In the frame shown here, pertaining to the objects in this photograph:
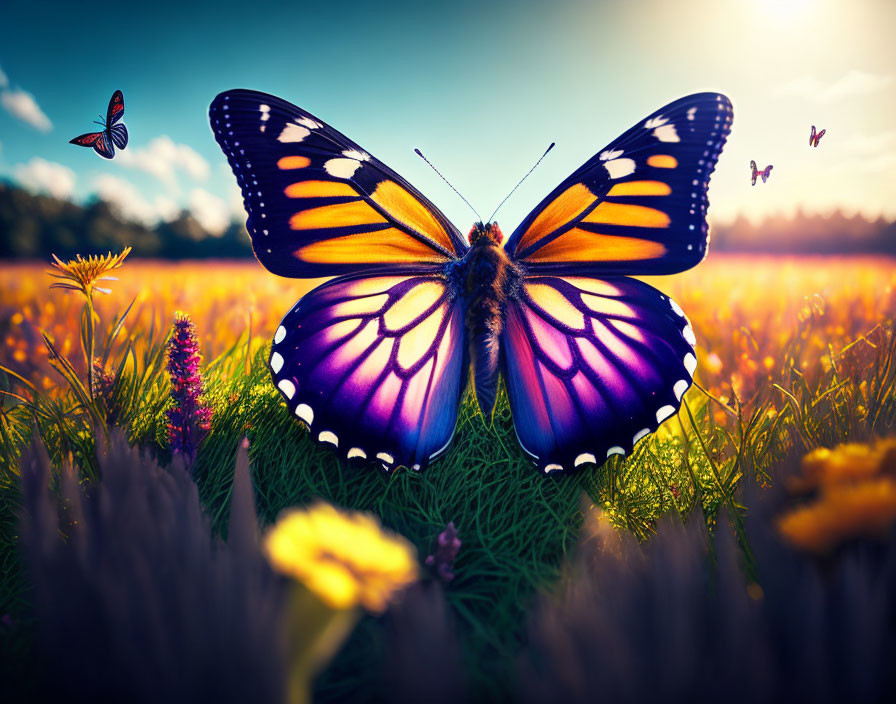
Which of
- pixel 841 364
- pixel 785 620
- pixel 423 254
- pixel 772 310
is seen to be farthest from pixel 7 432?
pixel 772 310

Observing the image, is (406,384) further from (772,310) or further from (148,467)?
(772,310)

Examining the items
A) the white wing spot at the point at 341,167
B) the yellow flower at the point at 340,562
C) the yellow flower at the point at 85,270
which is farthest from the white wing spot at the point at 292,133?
the yellow flower at the point at 340,562

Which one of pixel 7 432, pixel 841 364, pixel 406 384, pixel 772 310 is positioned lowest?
pixel 7 432

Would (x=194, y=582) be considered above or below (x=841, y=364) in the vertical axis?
below

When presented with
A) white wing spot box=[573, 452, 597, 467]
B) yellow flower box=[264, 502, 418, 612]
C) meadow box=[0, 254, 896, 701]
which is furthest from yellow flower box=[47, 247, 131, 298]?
white wing spot box=[573, 452, 597, 467]

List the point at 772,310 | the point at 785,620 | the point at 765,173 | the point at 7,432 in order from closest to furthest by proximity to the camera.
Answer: the point at 785,620 < the point at 7,432 < the point at 765,173 < the point at 772,310

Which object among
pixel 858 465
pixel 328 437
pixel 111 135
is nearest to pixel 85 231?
pixel 111 135

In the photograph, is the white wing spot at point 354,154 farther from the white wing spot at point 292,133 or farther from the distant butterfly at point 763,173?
the distant butterfly at point 763,173
